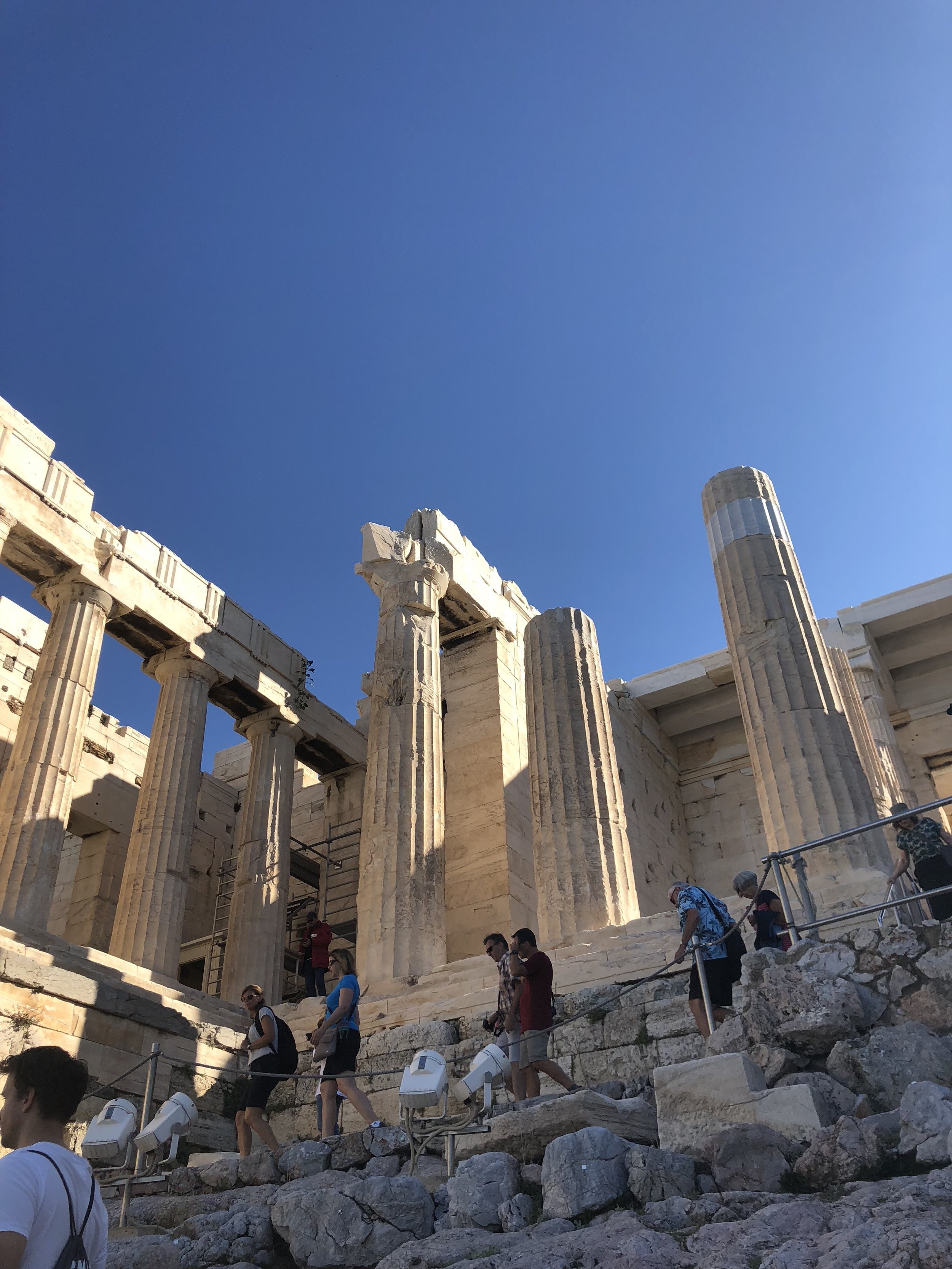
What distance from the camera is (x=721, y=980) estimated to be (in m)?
8.58

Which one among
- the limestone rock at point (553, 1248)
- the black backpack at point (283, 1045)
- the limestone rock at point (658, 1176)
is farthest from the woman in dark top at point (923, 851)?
the black backpack at point (283, 1045)

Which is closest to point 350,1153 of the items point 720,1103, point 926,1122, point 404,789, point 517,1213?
point 517,1213

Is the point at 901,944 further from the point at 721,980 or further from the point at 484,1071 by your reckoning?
the point at 484,1071

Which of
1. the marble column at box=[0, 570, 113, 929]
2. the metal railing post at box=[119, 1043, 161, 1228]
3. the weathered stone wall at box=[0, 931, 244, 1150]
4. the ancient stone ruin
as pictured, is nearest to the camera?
the ancient stone ruin

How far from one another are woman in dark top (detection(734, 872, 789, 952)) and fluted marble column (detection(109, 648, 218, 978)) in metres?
10.2

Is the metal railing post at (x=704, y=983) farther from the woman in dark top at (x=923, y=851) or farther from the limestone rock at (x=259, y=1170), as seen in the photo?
the limestone rock at (x=259, y=1170)

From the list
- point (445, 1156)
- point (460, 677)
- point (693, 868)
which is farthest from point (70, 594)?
point (693, 868)

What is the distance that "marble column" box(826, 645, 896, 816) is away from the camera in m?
19.3

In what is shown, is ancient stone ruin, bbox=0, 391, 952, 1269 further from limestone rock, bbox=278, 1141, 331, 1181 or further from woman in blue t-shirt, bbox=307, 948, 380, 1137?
woman in blue t-shirt, bbox=307, 948, 380, 1137

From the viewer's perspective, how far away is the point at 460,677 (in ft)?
73.3

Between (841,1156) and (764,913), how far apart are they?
13.3ft

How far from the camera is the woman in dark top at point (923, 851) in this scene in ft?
30.0

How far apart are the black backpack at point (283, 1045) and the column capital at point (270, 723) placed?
1191 cm

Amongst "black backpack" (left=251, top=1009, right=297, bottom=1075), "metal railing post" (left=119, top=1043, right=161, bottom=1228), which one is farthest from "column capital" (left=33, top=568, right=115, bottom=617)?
"metal railing post" (left=119, top=1043, right=161, bottom=1228)
